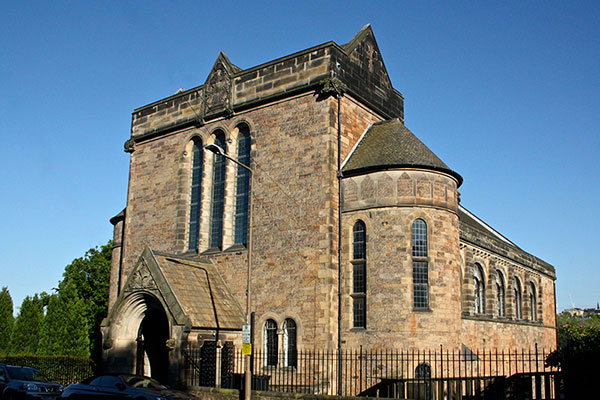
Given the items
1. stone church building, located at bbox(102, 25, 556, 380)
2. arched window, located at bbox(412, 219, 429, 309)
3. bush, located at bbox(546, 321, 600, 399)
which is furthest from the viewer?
stone church building, located at bbox(102, 25, 556, 380)

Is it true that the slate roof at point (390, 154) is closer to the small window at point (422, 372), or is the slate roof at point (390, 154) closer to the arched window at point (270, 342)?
the arched window at point (270, 342)

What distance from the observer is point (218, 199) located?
27.1 metres

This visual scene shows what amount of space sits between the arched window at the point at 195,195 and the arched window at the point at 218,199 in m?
0.68

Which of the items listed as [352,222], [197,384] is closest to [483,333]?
[352,222]

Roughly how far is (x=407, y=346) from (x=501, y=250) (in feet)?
41.6

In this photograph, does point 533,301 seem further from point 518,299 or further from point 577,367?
point 577,367

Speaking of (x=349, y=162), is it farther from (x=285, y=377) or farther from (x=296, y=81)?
(x=285, y=377)

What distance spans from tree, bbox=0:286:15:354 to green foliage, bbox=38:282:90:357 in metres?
12.1

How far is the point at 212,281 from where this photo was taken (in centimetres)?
2438

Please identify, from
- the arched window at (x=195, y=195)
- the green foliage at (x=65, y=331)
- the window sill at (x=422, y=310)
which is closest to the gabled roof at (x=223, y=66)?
the arched window at (x=195, y=195)

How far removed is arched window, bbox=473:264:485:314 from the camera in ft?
92.4

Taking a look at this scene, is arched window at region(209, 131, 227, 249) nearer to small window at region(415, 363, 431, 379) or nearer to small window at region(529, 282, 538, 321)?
small window at region(415, 363, 431, 379)

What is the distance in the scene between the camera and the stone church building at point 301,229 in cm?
2142

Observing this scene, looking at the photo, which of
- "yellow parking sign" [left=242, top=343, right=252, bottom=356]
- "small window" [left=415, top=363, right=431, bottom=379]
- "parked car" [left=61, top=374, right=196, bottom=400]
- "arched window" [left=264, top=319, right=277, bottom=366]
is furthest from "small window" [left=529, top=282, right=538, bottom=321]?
"parked car" [left=61, top=374, right=196, bottom=400]
